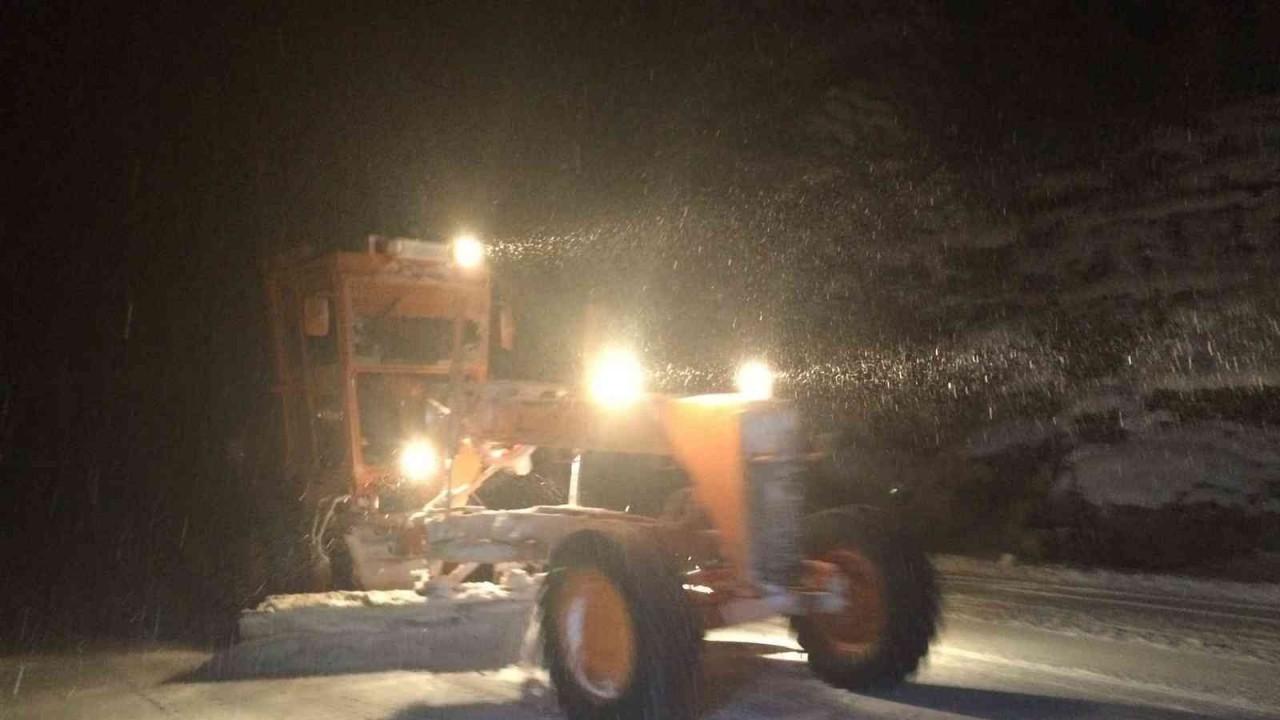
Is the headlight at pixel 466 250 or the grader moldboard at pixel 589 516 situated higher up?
the headlight at pixel 466 250

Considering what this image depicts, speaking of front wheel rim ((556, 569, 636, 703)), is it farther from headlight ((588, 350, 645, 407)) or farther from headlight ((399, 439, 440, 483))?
headlight ((399, 439, 440, 483))

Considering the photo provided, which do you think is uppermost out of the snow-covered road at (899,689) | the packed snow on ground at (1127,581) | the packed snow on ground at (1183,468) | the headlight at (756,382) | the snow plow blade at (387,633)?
the headlight at (756,382)

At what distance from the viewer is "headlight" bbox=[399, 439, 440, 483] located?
32.5 feet

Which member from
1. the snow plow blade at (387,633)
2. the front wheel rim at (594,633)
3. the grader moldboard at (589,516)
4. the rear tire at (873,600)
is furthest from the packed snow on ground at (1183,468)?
the front wheel rim at (594,633)

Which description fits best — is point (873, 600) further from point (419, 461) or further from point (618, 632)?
point (419, 461)

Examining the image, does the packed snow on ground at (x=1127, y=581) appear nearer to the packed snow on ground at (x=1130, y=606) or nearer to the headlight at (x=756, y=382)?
the packed snow on ground at (x=1130, y=606)

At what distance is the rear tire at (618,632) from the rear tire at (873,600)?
61.0 inches

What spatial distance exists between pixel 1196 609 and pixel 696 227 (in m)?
14.3

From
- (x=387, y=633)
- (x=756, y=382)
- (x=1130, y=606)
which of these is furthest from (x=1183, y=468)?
(x=387, y=633)

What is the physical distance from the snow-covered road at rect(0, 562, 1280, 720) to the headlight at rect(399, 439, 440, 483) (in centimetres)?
162

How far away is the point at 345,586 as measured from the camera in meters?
11.0

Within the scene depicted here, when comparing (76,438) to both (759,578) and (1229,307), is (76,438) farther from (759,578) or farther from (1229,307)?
(1229,307)

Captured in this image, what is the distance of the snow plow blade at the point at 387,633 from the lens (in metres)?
9.23

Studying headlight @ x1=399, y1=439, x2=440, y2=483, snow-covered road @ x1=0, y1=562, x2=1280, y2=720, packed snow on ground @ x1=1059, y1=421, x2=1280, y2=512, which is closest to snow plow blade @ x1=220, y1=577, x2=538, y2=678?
snow-covered road @ x1=0, y1=562, x2=1280, y2=720
